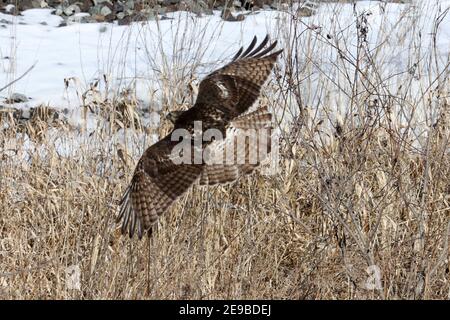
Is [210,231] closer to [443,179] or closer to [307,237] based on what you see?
[307,237]

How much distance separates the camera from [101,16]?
8008mm

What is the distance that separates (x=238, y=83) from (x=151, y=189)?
0.64 m

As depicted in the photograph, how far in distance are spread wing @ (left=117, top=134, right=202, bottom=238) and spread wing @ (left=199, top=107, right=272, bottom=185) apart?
17cm

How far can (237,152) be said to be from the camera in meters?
4.06

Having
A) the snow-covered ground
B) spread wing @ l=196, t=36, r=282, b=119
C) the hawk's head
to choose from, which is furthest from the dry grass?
the snow-covered ground

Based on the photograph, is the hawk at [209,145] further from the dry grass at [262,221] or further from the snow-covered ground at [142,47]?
the snow-covered ground at [142,47]

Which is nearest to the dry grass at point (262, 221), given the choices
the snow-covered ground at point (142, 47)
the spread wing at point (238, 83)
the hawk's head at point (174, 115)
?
the spread wing at point (238, 83)

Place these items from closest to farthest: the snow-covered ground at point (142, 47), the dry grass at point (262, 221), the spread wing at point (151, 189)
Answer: the spread wing at point (151, 189) → the dry grass at point (262, 221) → the snow-covered ground at point (142, 47)

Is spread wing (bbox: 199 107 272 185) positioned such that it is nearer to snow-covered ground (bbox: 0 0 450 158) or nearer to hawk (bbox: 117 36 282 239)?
hawk (bbox: 117 36 282 239)

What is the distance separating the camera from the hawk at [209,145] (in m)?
3.90

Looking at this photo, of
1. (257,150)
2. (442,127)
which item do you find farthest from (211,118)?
(442,127)

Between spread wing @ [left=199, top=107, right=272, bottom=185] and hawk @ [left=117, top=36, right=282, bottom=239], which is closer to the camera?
hawk @ [left=117, top=36, right=282, bottom=239]

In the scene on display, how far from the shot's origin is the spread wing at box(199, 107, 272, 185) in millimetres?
4055

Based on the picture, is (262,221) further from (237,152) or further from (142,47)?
(142,47)
